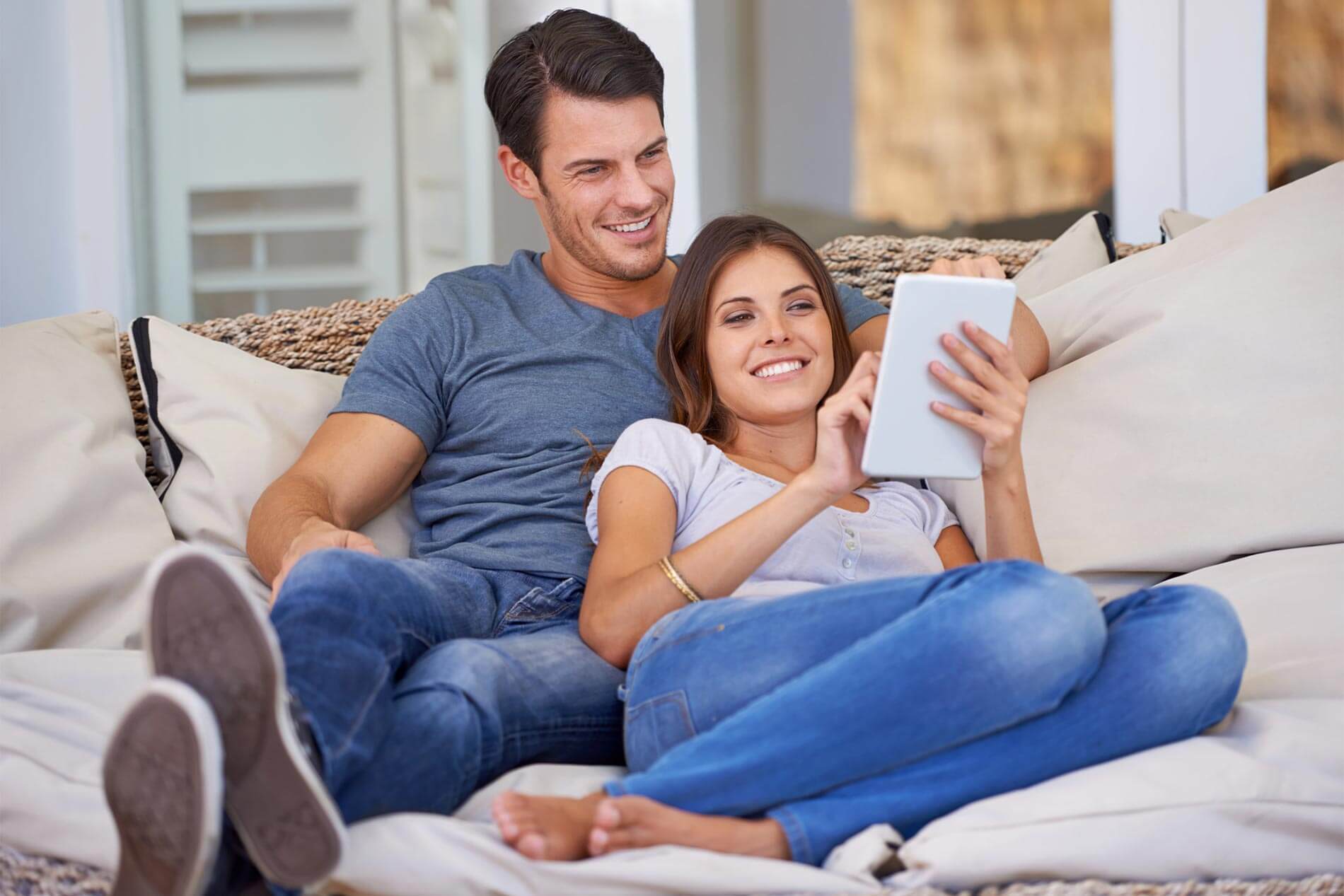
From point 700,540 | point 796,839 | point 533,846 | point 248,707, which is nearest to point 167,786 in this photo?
point 248,707

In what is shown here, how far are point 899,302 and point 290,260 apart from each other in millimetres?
1855

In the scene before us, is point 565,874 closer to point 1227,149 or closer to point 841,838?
point 841,838

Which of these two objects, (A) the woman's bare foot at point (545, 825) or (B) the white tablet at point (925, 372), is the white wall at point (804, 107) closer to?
(B) the white tablet at point (925, 372)

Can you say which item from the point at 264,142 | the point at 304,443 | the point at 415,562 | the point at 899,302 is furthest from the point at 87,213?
the point at 899,302

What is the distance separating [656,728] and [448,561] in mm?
440

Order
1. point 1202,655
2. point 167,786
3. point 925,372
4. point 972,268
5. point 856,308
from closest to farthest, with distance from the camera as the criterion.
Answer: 1. point 167,786
2. point 1202,655
3. point 925,372
4. point 972,268
5. point 856,308

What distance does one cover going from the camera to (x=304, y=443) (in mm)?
1740

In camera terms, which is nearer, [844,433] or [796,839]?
[796,839]

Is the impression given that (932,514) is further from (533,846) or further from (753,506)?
(533,846)

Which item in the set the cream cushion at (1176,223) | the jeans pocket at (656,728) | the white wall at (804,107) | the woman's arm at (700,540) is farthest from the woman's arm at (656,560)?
the white wall at (804,107)

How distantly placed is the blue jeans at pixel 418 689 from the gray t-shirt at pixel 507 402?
0.15m

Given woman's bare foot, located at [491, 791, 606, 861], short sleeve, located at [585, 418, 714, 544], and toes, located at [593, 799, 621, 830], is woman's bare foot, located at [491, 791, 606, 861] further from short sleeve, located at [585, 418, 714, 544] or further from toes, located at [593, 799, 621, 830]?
short sleeve, located at [585, 418, 714, 544]

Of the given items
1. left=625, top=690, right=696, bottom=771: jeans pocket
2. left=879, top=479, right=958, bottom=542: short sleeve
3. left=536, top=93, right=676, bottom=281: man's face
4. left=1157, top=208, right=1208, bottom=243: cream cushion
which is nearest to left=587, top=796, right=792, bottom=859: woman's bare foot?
left=625, top=690, right=696, bottom=771: jeans pocket

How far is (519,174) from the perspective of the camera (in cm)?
196
